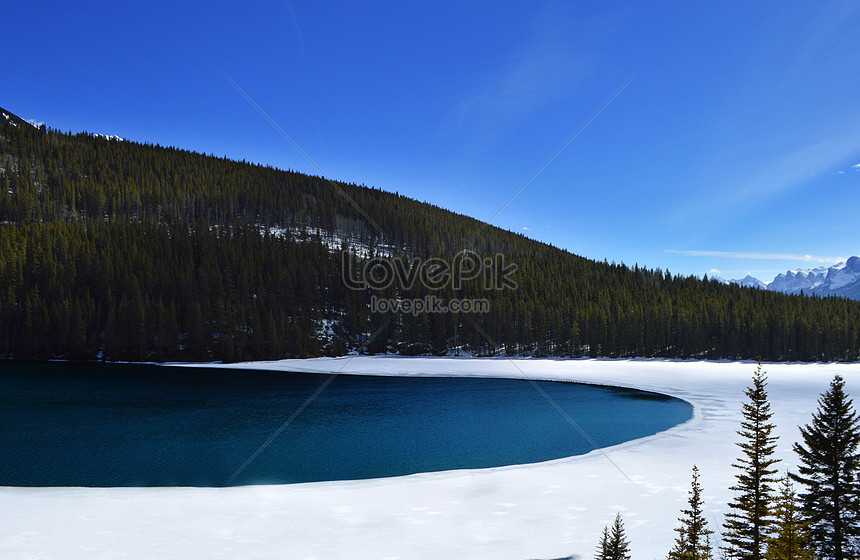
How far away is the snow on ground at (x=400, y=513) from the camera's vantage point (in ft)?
45.4

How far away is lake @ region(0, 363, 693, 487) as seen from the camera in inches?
945

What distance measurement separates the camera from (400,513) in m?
17.0

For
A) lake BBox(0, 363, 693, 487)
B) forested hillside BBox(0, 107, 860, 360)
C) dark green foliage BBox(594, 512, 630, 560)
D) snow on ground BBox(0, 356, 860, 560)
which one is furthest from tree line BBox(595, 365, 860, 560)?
forested hillside BBox(0, 107, 860, 360)

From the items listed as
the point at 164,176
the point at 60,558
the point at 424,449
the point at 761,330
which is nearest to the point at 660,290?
the point at 761,330

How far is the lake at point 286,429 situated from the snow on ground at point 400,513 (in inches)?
118

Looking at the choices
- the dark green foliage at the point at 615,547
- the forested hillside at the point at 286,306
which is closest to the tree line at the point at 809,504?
the dark green foliage at the point at 615,547

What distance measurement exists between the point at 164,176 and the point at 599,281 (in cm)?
16949

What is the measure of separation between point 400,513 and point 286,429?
19255 millimetres

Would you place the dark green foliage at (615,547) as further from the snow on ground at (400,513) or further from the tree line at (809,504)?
the snow on ground at (400,513)

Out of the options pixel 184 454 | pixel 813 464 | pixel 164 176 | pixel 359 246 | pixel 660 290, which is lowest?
pixel 184 454

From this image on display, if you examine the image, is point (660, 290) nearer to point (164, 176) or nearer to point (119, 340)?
point (119, 340)

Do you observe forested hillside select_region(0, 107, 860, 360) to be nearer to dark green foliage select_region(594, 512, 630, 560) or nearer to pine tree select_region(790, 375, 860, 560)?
dark green foliage select_region(594, 512, 630, 560)

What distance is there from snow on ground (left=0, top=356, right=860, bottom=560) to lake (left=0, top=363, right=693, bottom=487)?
9.84 ft

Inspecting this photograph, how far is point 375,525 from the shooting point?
52.0 feet
